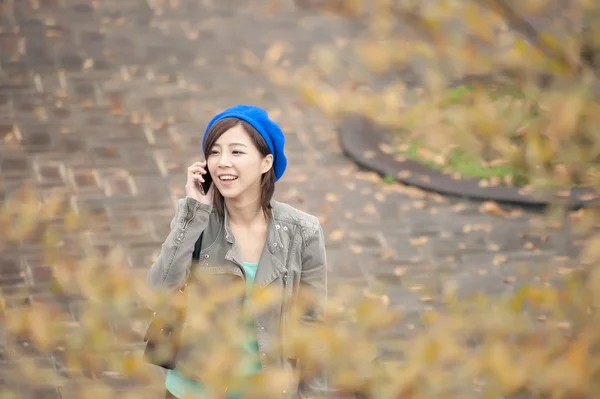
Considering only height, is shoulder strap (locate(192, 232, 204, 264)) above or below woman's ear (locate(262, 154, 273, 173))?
below

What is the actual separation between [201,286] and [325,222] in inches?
192

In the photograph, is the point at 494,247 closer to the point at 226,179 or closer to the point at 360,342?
the point at 226,179

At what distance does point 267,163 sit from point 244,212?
0.59 feet

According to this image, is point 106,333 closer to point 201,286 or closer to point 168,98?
point 201,286

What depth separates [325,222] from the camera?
24.7ft

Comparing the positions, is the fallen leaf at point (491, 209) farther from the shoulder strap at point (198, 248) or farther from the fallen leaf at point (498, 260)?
the shoulder strap at point (198, 248)

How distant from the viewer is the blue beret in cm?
329

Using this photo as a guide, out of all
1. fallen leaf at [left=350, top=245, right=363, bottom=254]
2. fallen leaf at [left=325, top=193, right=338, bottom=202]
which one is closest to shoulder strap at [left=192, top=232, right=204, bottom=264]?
fallen leaf at [left=350, top=245, right=363, bottom=254]

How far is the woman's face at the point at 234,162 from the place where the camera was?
3258 mm

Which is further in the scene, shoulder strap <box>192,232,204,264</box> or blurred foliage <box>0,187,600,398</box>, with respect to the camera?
shoulder strap <box>192,232,204,264</box>

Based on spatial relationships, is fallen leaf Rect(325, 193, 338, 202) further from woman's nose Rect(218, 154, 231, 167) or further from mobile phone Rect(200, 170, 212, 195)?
woman's nose Rect(218, 154, 231, 167)

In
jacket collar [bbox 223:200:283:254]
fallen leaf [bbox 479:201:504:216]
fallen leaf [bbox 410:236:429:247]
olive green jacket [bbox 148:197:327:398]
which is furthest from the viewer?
fallen leaf [bbox 479:201:504:216]

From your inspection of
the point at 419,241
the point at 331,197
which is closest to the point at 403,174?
the point at 331,197

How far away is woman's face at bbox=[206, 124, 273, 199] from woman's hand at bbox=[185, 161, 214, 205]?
0.11ft
